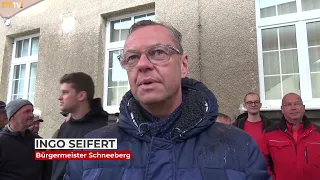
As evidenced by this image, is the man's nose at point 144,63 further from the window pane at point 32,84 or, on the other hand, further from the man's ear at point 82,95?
the window pane at point 32,84

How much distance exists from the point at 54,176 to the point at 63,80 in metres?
0.97

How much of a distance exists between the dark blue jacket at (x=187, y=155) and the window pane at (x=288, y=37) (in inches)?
141

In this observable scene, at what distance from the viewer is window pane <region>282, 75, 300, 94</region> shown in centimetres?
414

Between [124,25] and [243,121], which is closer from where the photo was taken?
[243,121]

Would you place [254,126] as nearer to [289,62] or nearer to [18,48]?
[289,62]

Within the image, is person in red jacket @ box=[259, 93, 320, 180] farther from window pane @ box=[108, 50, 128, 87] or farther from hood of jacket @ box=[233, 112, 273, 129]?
window pane @ box=[108, 50, 128, 87]

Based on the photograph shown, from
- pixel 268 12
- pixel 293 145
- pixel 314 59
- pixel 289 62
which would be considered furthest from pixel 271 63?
pixel 293 145

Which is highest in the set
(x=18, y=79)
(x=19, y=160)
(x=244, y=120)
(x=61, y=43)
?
(x=61, y=43)

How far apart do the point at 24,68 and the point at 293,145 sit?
259 inches

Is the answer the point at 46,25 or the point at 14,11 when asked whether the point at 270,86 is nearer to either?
the point at 14,11

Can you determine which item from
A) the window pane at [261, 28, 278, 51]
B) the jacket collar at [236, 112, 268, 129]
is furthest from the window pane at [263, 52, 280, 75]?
the jacket collar at [236, 112, 268, 129]

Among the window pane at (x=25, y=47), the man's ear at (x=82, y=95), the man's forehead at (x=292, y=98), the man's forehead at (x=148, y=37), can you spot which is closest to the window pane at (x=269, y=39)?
the man's forehead at (x=292, y=98)

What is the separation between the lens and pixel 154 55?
1.27m

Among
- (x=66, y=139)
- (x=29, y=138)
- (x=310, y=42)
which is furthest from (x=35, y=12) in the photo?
(x=310, y=42)
